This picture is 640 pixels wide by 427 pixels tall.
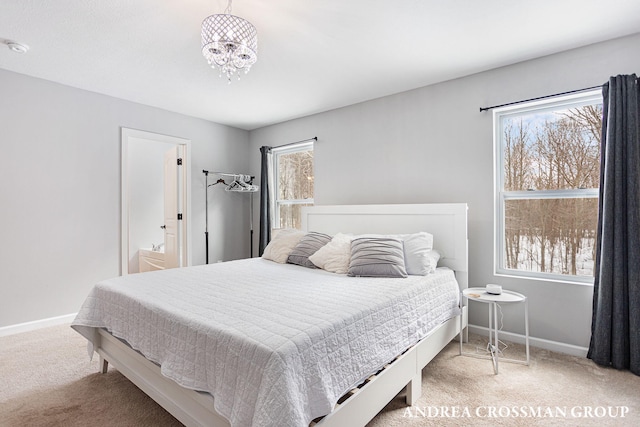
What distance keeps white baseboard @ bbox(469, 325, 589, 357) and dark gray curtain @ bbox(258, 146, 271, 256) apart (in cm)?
293

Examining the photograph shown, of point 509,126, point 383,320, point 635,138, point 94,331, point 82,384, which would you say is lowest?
point 82,384

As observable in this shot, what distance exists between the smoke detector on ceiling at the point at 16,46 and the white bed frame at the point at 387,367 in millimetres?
2309

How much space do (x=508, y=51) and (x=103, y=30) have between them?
10.3 feet

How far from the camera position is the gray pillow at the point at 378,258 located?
2466 mm

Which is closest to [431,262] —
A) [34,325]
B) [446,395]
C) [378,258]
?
[378,258]

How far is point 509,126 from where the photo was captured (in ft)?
9.78

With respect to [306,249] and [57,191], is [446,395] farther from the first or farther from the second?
[57,191]

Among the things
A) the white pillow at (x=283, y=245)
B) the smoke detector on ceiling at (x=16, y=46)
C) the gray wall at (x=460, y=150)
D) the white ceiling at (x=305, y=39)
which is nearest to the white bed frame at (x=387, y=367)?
the gray wall at (x=460, y=150)

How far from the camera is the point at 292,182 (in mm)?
4793

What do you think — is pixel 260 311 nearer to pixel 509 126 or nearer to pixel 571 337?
pixel 571 337

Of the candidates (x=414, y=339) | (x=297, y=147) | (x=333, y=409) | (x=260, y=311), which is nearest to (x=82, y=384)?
(x=260, y=311)

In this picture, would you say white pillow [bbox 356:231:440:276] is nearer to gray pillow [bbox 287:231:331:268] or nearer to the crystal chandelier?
gray pillow [bbox 287:231:331:268]

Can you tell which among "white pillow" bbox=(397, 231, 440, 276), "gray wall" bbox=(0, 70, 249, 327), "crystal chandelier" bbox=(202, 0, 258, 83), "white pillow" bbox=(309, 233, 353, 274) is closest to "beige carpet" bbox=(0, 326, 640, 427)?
"white pillow" bbox=(397, 231, 440, 276)

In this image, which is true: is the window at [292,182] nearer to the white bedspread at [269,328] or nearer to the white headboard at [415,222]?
the white headboard at [415,222]
